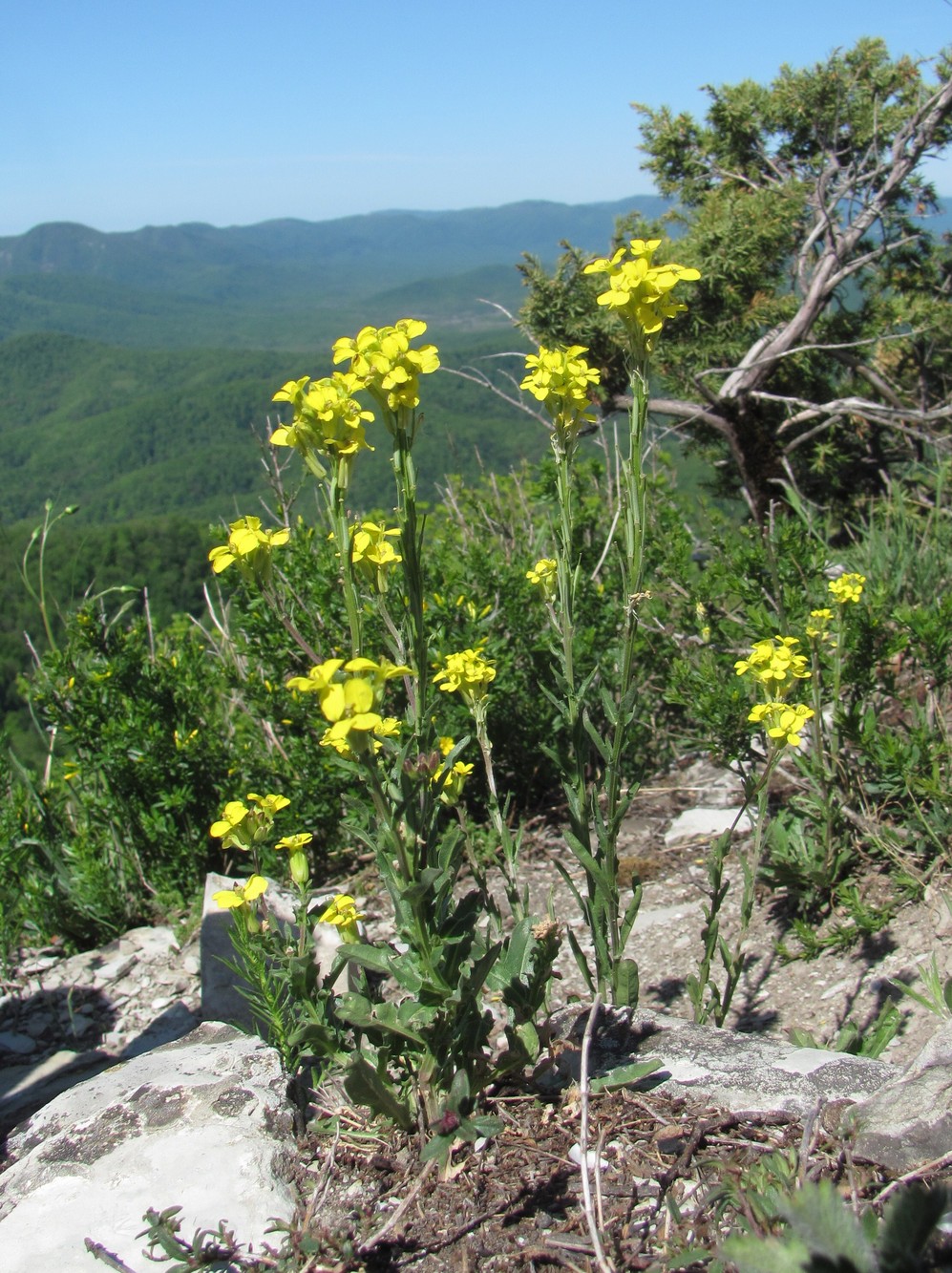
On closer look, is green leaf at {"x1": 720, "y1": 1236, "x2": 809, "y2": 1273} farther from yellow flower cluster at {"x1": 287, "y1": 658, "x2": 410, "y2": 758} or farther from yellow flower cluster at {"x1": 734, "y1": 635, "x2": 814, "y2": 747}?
yellow flower cluster at {"x1": 734, "y1": 635, "x2": 814, "y2": 747}

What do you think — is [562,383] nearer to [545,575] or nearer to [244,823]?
[545,575]

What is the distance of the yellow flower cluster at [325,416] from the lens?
1.43 metres

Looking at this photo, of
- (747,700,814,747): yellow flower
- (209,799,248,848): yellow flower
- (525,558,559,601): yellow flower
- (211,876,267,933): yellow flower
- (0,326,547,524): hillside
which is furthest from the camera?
(0,326,547,524): hillside

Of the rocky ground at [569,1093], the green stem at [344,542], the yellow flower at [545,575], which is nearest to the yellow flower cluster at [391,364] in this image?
the green stem at [344,542]

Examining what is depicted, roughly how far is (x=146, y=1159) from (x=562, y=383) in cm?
153

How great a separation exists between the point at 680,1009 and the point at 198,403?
126m

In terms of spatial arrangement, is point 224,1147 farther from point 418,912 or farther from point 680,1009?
point 680,1009

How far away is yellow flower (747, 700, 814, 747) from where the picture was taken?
77.4 inches

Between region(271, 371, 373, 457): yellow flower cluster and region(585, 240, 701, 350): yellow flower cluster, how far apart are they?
48 centimetres

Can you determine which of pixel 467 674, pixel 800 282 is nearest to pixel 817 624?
pixel 467 674

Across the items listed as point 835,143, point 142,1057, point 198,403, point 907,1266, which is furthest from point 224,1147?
point 198,403

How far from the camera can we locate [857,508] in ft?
19.7

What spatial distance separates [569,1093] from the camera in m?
1.65

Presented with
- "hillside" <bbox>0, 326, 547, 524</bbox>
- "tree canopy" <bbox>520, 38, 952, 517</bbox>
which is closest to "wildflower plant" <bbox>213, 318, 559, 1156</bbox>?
A: "tree canopy" <bbox>520, 38, 952, 517</bbox>
